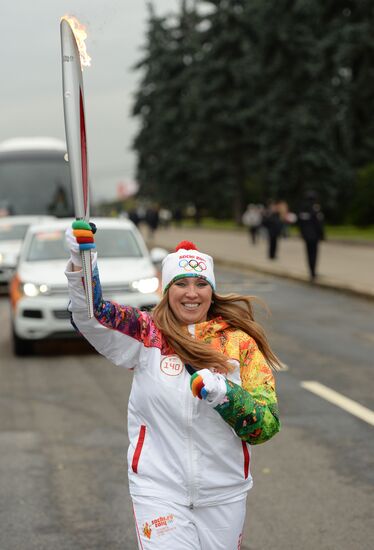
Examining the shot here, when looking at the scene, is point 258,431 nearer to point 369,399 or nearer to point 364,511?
point 364,511

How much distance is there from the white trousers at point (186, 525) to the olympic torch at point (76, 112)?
0.90 metres

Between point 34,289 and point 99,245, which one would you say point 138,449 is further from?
point 99,245

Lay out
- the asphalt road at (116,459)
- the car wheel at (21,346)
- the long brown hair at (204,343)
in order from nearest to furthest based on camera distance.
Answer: the long brown hair at (204,343) → the asphalt road at (116,459) → the car wheel at (21,346)

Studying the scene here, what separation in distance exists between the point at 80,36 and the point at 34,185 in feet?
87.5

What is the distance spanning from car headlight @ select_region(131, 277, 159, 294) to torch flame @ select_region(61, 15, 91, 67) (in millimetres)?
9771

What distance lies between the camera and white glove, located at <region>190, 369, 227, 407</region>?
3.46 meters

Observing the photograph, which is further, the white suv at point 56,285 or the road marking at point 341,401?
the white suv at point 56,285

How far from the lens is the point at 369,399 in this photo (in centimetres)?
992

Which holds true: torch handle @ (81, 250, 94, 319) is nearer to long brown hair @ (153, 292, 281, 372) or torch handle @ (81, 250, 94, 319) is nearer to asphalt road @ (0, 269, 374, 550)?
long brown hair @ (153, 292, 281, 372)

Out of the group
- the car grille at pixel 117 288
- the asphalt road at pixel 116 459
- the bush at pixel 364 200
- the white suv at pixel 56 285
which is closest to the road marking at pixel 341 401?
the asphalt road at pixel 116 459

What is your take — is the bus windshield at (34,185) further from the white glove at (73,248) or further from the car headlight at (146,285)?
the white glove at (73,248)

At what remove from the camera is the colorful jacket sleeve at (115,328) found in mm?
3803

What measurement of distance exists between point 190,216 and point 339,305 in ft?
275

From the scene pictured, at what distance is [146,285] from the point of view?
13.4 m
